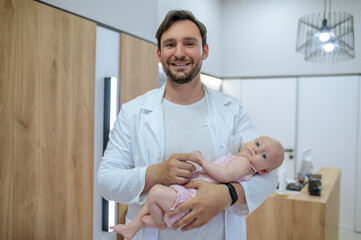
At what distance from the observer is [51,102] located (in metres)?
2.40

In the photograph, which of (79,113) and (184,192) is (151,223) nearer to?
(184,192)

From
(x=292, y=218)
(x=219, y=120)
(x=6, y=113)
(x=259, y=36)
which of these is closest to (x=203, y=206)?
(x=219, y=120)

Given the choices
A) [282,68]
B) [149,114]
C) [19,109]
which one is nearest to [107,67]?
[19,109]

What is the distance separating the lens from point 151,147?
58.9 inches

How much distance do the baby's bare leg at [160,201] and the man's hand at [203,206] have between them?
48 millimetres

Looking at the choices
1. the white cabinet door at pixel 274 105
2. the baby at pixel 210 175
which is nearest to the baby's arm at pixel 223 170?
the baby at pixel 210 175

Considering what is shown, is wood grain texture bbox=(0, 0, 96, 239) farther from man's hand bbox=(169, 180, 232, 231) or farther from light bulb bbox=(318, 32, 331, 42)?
light bulb bbox=(318, 32, 331, 42)

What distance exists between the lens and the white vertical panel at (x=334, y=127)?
18.1ft

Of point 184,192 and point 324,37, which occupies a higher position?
point 324,37

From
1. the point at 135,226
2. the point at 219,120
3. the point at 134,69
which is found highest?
the point at 134,69

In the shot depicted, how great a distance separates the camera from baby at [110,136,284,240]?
130cm

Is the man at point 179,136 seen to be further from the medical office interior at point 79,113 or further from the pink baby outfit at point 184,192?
the medical office interior at point 79,113

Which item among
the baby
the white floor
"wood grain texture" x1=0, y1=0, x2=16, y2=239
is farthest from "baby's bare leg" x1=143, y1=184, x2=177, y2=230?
the white floor

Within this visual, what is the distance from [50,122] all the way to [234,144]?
1486mm
